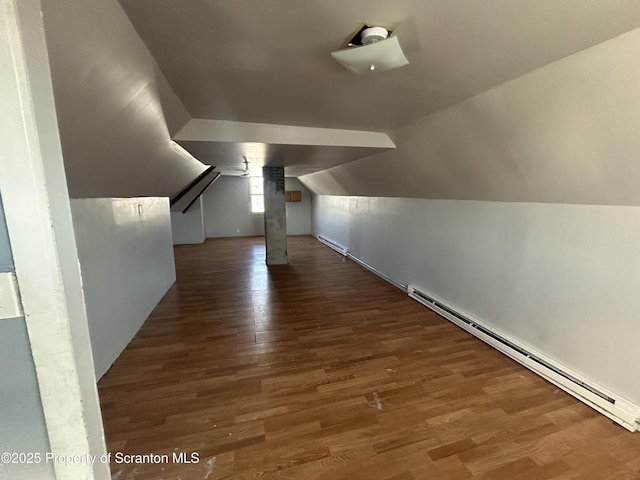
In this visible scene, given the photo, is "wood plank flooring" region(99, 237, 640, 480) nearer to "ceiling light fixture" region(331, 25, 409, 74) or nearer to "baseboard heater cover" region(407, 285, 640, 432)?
"baseboard heater cover" region(407, 285, 640, 432)

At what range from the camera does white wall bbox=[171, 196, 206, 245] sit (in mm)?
7314

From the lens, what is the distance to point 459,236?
3.01m

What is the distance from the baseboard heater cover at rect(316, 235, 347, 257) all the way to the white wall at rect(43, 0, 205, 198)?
172 inches

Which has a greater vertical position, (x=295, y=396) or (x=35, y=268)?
(x=35, y=268)

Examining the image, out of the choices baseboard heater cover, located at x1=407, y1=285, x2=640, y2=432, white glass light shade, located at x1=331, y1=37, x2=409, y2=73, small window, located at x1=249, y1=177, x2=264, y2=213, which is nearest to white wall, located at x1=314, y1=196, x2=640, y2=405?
baseboard heater cover, located at x1=407, y1=285, x2=640, y2=432

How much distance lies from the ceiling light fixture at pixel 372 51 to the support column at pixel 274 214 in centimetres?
401

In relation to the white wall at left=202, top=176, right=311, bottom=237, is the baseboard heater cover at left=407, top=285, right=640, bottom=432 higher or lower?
lower

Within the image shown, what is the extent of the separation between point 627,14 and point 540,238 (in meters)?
1.58

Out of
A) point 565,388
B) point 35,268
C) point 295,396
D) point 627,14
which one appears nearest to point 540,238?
point 565,388

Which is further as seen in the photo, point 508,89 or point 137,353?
point 137,353

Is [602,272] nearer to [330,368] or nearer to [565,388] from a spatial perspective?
[565,388]

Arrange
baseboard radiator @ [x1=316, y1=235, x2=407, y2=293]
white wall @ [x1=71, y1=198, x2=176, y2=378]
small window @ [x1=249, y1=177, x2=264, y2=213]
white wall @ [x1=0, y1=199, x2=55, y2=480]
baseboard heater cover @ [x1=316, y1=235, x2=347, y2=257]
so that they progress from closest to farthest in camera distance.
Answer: white wall @ [x1=0, y1=199, x2=55, y2=480], white wall @ [x1=71, y1=198, x2=176, y2=378], baseboard radiator @ [x1=316, y1=235, x2=407, y2=293], baseboard heater cover @ [x1=316, y1=235, x2=347, y2=257], small window @ [x1=249, y1=177, x2=264, y2=213]

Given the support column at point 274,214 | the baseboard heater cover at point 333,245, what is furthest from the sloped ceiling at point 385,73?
the baseboard heater cover at point 333,245

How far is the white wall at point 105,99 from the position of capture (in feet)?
3.26
